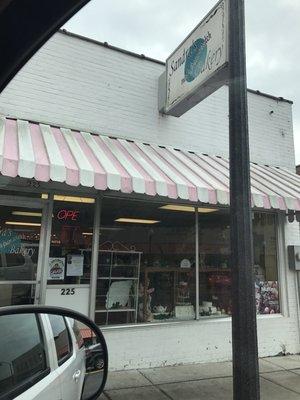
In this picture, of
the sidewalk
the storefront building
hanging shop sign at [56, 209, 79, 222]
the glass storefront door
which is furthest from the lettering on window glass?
the sidewalk

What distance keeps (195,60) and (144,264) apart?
11.8 feet

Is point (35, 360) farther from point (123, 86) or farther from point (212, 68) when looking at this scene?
point (123, 86)

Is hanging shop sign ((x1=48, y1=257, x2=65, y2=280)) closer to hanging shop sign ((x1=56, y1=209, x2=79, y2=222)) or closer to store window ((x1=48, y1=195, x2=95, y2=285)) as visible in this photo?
store window ((x1=48, y1=195, x2=95, y2=285))

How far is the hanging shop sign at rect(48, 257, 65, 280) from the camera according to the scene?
6529mm

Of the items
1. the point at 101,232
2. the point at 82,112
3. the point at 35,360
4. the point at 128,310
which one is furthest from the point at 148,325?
the point at 35,360

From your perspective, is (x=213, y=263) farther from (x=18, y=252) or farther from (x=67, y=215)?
(x=18, y=252)

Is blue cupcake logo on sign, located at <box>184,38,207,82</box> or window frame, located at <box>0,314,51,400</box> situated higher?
blue cupcake logo on sign, located at <box>184,38,207,82</box>

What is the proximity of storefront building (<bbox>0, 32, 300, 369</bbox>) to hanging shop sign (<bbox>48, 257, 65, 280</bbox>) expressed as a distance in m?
0.02

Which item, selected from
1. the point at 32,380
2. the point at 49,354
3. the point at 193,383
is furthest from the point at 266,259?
the point at 32,380

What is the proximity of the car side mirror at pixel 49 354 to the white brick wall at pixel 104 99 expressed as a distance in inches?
193

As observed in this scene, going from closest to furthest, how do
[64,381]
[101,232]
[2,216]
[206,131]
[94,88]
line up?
[64,381]
[2,216]
[101,232]
[94,88]
[206,131]

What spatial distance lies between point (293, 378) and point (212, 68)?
4976mm

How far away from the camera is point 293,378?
6.66 meters

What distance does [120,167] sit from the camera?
6.27 metres
